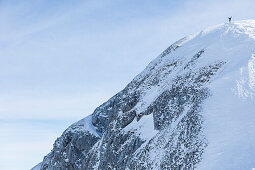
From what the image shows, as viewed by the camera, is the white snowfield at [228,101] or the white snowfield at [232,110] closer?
the white snowfield at [232,110]

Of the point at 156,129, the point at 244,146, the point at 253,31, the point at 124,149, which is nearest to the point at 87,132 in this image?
the point at 124,149

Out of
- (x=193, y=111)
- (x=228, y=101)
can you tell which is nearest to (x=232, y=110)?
(x=228, y=101)

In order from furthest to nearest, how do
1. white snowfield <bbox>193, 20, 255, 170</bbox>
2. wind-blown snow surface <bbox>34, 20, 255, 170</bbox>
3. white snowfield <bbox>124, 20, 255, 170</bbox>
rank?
wind-blown snow surface <bbox>34, 20, 255, 170</bbox> → white snowfield <bbox>124, 20, 255, 170</bbox> → white snowfield <bbox>193, 20, 255, 170</bbox>

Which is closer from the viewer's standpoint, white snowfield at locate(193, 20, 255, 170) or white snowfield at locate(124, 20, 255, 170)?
white snowfield at locate(193, 20, 255, 170)

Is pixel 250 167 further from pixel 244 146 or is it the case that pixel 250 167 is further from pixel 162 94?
pixel 162 94

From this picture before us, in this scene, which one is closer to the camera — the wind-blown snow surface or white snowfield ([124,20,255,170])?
white snowfield ([124,20,255,170])

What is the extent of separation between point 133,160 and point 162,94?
10.1 metres

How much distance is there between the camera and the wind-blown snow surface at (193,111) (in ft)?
82.6

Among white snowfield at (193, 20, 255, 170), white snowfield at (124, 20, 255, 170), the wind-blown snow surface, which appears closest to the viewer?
white snowfield at (193, 20, 255, 170)

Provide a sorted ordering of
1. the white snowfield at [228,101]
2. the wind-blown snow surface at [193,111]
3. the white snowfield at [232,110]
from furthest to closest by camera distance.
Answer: the wind-blown snow surface at [193,111]
the white snowfield at [228,101]
the white snowfield at [232,110]

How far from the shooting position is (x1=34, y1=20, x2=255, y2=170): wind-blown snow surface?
25.2 m

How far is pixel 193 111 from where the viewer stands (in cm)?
3108

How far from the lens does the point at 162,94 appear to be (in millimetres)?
41906

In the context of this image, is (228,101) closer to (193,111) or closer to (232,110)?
(232,110)
